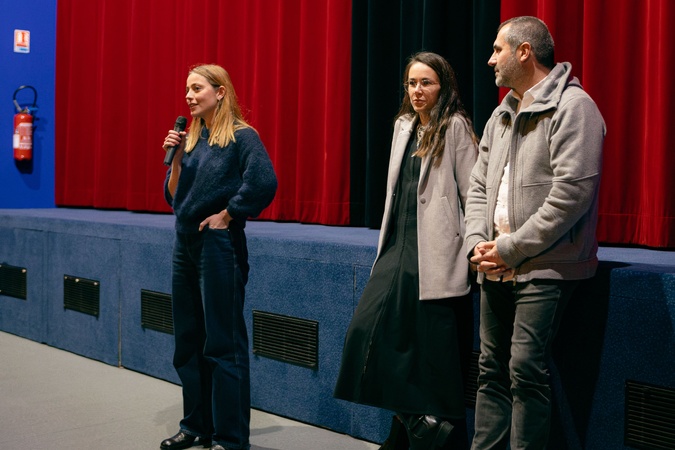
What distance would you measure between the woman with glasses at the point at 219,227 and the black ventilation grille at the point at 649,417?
1.36 m

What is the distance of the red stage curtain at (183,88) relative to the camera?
4434mm

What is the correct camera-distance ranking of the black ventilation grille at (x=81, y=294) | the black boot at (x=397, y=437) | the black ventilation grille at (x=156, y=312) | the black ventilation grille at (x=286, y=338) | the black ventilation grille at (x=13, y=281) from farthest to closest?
1. the black ventilation grille at (x=13, y=281)
2. the black ventilation grille at (x=81, y=294)
3. the black ventilation grille at (x=156, y=312)
4. the black ventilation grille at (x=286, y=338)
5. the black boot at (x=397, y=437)

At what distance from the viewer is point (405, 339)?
2666mm

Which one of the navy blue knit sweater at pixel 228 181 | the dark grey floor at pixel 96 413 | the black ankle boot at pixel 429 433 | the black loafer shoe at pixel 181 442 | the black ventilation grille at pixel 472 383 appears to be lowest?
the dark grey floor at pixel 96 413

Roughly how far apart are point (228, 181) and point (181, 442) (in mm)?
1031

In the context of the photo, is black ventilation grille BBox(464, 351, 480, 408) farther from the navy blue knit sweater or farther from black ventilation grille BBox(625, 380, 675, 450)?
the navy blue knit sweater

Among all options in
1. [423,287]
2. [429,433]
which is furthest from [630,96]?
[429,433]

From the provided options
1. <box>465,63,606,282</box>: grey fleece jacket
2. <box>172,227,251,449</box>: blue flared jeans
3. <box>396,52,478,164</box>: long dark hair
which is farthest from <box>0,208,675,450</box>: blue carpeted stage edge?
<box>396,52,478,164</box>: long dark hair

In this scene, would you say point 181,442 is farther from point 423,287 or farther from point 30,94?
point 30,94

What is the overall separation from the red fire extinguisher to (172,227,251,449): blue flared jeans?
12.4ft

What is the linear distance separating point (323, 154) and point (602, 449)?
2442mm

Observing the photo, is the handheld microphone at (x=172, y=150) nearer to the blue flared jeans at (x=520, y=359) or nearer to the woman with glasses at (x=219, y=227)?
the woman with glasses at (x=219, y=227)

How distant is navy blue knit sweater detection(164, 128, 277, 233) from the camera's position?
2969 mm

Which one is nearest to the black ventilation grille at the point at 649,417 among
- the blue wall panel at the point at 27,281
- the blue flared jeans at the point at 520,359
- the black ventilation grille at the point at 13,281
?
the blue flared jeans at the point at 520,359
